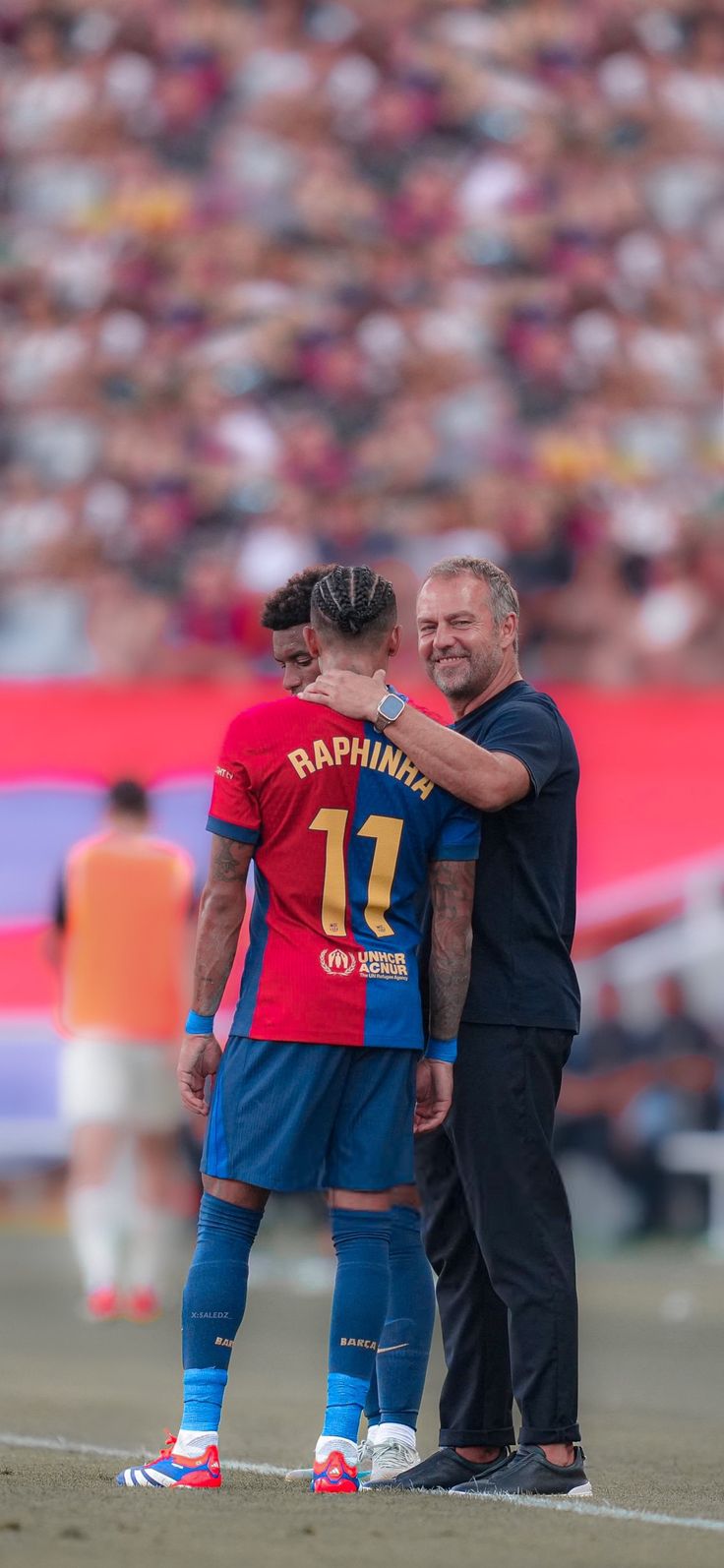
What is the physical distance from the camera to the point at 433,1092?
13.7 ft

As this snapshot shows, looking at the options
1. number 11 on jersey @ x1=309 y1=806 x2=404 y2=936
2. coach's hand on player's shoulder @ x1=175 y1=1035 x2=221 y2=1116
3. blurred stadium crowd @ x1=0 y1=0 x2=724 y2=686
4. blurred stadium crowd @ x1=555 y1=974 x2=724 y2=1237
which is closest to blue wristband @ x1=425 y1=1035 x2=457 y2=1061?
number 11 on jersey @ x1=309 y1=806 x2=404 y2=936

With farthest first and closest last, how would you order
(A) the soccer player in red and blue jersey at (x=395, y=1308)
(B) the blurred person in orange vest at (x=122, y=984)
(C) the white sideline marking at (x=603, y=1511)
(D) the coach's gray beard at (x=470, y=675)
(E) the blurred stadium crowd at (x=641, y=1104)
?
(E) the blurred stadium crowd at (x=641, y=1104) < (B) the blurred person in orange vest at (x=122, y=984) < (A) the soccer player in red and blue jersey at (x=395, y=1308) < (D) the coach's gray beard at (x=470, y=675) < (C) the white sideline marking at (x=603, y=1511)

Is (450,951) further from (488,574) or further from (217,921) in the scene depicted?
(488,574)

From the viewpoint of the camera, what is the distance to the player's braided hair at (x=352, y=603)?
4.17 metres

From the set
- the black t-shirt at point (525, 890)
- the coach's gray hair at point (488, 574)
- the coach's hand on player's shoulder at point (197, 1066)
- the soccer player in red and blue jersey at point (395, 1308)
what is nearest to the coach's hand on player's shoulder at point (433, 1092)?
the black t-shirt at point (525, 890)

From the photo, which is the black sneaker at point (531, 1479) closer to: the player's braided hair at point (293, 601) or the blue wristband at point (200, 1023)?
the blue wristband at point (200, 1023)

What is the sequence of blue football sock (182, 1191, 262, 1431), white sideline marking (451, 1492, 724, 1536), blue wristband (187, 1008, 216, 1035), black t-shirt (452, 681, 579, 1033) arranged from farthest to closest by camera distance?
black t-shirt (452, 681, 579, 1033) → blue wristband (187, 1008, 216, 1035) → blue football sock (182, 1191, 262, 1431) → white sideline marking (451, 1492, 724, 1536)

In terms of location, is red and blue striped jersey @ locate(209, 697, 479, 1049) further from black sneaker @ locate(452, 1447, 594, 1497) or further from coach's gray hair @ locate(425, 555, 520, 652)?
black sneaker @ locate(452, 1447, 594, 1497)

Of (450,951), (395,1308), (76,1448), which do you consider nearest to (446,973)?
(450,951)

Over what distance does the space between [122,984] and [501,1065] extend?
16.1 feet

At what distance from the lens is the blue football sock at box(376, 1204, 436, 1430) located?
4.55 m

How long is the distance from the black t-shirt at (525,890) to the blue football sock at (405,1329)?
A: 66cm

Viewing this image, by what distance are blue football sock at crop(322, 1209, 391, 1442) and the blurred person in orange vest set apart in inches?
189

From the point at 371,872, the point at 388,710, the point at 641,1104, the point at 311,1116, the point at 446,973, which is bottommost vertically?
the point at 311,1116
